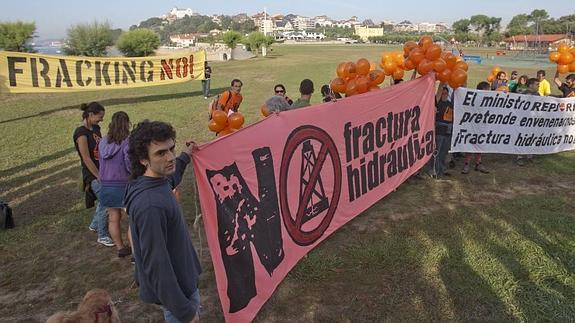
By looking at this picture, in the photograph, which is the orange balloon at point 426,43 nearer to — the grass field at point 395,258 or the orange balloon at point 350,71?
the orange balloon at point 350,71

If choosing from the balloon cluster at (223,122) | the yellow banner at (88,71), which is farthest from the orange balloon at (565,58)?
the yellow banner at (88,71)

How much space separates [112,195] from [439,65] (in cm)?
483

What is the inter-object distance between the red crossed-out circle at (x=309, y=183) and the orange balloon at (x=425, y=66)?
2.60 m

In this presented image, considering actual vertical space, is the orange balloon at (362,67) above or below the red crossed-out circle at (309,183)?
above

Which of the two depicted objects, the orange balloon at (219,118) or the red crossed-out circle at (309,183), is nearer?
the red crossed-out circle at (309,183)

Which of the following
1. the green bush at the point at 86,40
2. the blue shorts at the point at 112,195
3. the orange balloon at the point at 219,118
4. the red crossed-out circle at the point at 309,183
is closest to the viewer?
the red crossed-out circle at the point at 309,183

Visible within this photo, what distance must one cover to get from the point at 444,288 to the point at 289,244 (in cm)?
148

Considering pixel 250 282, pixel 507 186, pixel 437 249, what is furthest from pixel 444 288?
pixel 507 186

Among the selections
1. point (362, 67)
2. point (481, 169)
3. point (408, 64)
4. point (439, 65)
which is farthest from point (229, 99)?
point (481, 169)

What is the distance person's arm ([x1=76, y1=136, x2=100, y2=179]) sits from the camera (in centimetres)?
423

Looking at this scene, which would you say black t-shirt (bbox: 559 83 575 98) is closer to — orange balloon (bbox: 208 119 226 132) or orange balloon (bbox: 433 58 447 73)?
orange balloon (bbox: 433 58 447 73)

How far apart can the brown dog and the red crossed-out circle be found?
6.56 feet

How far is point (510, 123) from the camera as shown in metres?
7.37

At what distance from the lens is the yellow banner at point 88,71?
12.0 metres
